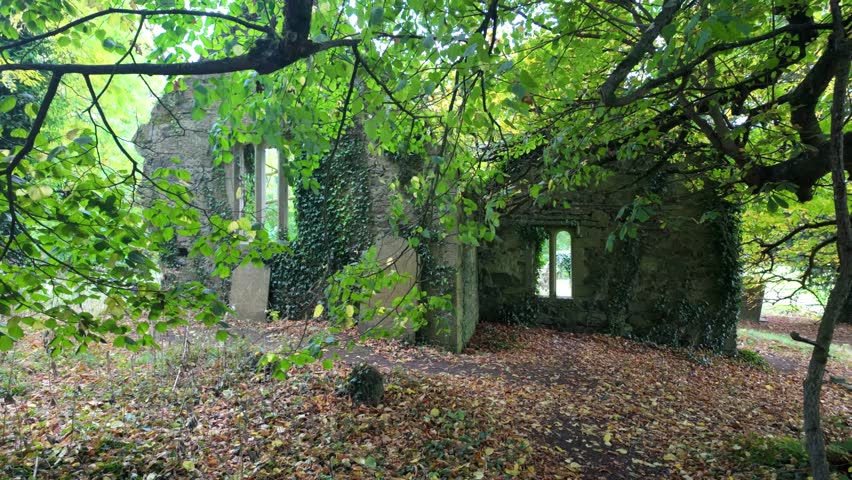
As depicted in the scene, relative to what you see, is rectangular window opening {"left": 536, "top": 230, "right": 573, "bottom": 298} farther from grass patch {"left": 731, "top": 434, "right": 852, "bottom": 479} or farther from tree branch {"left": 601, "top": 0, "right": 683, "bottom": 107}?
tree branch {"left": 601, "top": 0, "right": 683, "bottom": 107}

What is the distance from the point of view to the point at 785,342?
12.2 m

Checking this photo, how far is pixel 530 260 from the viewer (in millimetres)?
10250

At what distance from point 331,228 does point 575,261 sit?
18.5 ft

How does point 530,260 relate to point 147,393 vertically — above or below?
above

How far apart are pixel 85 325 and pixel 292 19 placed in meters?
1.83

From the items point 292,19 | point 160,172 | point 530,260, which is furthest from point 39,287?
point 530,260

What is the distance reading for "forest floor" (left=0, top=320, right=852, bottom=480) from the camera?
11.5 feet

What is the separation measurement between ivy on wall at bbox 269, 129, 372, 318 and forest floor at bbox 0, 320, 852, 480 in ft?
7.13

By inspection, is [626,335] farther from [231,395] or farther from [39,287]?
[39,287]

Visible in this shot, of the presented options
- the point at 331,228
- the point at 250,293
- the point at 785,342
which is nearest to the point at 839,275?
the point at 331,228

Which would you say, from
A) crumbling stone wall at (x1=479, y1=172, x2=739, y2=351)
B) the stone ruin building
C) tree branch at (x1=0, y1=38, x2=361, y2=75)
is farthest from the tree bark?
crumbling stone wall at (x1=479, y1=172, x2=739, y2=351)

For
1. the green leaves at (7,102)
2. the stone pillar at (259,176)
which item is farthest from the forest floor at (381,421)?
the stone pillar at (259,176)

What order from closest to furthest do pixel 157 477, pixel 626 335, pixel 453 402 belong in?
pixel 157 477
pixel 453 402
pixel 626 335

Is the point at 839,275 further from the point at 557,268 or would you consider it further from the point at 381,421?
the point at 557,268
